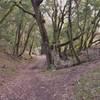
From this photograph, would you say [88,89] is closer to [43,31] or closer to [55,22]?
[43,31]

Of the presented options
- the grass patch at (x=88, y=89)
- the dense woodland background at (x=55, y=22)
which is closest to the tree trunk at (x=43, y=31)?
the dense woodland background at (x=55, y=22)

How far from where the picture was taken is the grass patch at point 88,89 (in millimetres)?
8025

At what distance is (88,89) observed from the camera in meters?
8.92

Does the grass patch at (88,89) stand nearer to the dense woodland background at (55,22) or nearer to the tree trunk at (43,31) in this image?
the dense woodland background at (55,22)

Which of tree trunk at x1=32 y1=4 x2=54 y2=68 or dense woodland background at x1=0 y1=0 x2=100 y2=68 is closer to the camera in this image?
tree trunk at x1=32 y1=4 x2=54 y2=68

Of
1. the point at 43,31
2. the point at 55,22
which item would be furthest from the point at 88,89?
the point at 55,22

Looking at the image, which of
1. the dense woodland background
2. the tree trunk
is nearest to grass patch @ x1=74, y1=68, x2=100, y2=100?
the dense woodland background

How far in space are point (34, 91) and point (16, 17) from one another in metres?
19.1

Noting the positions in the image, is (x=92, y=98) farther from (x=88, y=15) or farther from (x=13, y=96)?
(x=88, y=15)

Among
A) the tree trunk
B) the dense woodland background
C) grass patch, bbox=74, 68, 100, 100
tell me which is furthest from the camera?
the dense woodland background

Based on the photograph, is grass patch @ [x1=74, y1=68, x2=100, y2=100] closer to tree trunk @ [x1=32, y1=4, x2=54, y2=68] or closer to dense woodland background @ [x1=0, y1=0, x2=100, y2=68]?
dense woodland background @ [x1=0, y1=0, x2=100, y2=68]

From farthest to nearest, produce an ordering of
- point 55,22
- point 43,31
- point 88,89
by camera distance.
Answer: point 55,22 → point 43,31 → point 88,89

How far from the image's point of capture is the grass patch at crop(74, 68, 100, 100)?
8.02 m

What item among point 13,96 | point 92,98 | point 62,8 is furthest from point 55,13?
point 92,98
